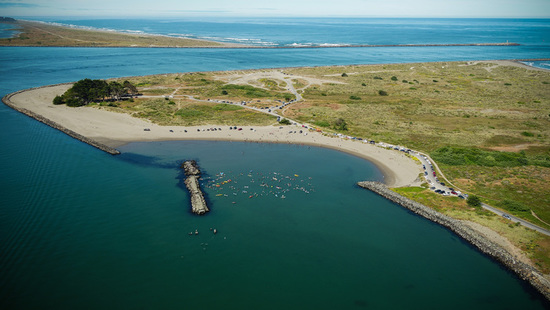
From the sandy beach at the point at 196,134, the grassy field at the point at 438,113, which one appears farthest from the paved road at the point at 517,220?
the sandy beach at the point at 196,134

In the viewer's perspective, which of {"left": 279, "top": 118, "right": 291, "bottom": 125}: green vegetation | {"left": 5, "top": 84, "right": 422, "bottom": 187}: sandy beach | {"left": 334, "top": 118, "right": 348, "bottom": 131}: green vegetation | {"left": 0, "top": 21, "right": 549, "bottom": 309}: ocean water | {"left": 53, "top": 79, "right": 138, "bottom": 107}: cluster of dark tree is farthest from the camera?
{"left": 53, "top": 79, "right": 138, "bottom": 107}: cluster of dark tree

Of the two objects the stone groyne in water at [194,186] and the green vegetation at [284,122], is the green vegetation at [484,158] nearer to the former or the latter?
the green vegetation at [284,122]

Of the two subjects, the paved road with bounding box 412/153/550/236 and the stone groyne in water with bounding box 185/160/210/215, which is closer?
the paved road with bounding box 412/153/550/236

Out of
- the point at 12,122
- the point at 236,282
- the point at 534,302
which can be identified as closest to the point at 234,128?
the point at 236,282

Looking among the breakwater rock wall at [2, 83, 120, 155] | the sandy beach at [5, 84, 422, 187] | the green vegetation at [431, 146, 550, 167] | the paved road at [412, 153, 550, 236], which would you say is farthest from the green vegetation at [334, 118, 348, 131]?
the breakwater rock wall at [2, 83, 120, 155]

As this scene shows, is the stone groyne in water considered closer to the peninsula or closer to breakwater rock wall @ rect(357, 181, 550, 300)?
the peninsula

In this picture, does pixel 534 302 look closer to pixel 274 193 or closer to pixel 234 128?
pixel 274 193
